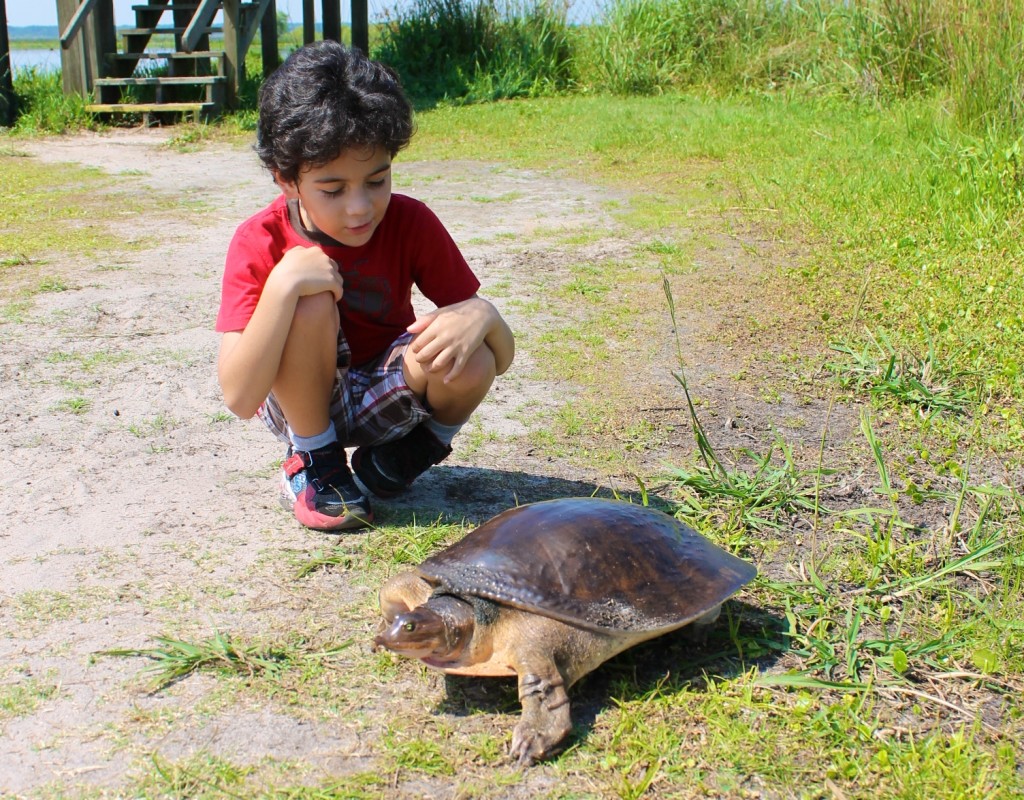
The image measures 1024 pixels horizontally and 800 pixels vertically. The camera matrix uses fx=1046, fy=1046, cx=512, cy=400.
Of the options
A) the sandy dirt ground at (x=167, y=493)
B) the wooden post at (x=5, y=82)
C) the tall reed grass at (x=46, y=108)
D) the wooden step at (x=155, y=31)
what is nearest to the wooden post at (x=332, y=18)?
the wooden step at (x=155, y=31)

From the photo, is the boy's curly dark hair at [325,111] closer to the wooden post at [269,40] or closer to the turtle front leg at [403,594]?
the turtle front leg at [403,594]

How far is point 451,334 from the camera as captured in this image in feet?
9.04

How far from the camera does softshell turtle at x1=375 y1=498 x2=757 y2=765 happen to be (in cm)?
208

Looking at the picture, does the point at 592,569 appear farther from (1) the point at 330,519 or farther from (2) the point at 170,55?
(2) the point at 170,55

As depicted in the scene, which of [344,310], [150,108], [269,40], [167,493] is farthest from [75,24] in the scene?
[344,310]

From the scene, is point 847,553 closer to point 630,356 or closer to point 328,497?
point 328,497

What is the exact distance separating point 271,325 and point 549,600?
40.6 inches

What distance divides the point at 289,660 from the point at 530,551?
585mm

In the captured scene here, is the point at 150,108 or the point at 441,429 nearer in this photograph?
the point at 441,429

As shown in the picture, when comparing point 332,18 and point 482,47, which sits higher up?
point 332,18

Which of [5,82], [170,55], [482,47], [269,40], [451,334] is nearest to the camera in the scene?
[451,334]

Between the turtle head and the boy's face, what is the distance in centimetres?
108

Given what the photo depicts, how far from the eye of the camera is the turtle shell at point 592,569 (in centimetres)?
217

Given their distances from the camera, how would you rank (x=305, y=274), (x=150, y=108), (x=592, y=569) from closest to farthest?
(x=592, y=569)
(x=305, y=274)
(x=150, y=108)
